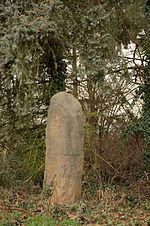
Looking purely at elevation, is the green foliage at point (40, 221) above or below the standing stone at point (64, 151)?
below

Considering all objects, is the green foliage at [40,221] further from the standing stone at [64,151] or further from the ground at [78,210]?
the standing stone at [64,151]

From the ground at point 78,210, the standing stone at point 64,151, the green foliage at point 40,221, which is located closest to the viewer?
the green foliage at point 40,221

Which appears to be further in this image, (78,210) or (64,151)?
(64,151)

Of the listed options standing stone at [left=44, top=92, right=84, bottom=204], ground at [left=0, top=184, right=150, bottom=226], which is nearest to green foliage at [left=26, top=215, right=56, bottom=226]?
ground at [left=0, top=184, right=150, bottom=226]

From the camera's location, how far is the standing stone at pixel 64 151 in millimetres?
7684

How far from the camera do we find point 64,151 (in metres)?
7.68

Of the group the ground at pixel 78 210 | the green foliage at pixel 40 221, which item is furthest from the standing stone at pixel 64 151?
the green foliage at pixel 40 221

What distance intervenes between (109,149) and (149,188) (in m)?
2.24

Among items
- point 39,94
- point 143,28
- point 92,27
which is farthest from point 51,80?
point 143,28

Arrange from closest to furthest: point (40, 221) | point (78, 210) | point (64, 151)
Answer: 1. point (40, 221)
2. point (78, 210)
3. point (64, 151)

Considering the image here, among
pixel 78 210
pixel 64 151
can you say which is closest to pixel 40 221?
pixel 78 210

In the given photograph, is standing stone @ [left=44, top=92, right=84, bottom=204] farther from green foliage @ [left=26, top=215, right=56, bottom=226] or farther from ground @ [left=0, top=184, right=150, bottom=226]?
green foliage @ [left=26, top=215, right=56, bottom=226]

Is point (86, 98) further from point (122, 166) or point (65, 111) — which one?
point (65, 111)

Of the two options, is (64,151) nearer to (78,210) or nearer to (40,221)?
(78,210)
